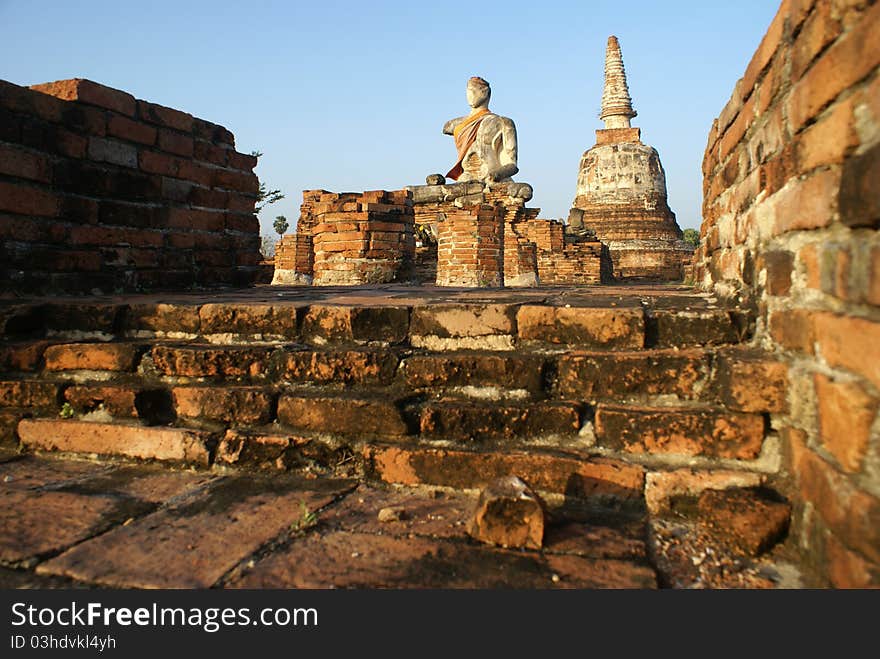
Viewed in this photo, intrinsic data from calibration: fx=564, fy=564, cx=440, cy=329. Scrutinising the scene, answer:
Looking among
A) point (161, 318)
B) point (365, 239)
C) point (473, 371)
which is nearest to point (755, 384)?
point (473, 371)

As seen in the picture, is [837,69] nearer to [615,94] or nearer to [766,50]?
[766,50]

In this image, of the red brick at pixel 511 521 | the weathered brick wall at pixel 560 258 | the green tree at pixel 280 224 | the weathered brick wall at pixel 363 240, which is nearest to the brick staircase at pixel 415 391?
the red brick at pixel 511 521

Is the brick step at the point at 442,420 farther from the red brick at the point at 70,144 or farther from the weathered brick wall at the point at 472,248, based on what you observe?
the weathered brick wall at the point at 472,248

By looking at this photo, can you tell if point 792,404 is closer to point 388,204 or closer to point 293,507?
point 293,507

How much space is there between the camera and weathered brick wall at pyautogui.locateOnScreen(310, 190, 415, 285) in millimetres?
7102

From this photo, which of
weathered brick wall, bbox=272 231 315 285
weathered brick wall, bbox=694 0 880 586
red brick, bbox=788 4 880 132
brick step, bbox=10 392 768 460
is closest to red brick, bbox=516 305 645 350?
brick step, bbox=10 392 768 460

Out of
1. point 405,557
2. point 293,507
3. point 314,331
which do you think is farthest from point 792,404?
point 314,331

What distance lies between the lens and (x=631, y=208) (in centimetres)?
1856

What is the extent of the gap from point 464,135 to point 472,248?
4.57 m

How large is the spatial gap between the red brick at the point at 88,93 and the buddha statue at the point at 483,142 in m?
8.90

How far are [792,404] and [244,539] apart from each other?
139 centimetres

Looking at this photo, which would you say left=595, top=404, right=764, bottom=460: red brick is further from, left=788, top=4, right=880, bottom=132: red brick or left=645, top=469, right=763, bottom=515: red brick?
left=788, top=4, right=880, bottom=132: red brick

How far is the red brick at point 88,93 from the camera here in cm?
280

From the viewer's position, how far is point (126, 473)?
5.95 feet
